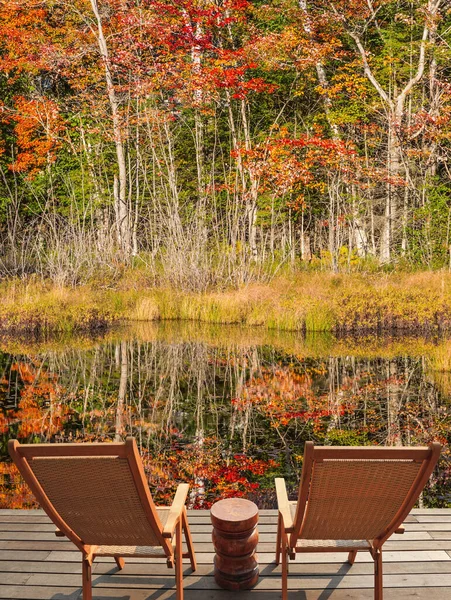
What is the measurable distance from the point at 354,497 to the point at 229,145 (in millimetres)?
17983

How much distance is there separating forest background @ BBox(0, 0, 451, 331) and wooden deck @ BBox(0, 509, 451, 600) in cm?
939

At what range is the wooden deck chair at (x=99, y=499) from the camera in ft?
6.63

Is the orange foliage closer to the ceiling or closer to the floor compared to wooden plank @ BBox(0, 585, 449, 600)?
closer to the ceiling

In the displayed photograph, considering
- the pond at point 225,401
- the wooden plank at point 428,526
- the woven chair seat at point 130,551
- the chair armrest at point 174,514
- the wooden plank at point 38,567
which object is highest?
the chair armrest at point 174,514

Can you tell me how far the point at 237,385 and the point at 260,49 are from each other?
1273 centimetres

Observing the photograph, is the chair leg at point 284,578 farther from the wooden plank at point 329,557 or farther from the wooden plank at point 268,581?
the wooden plank at point 329,557

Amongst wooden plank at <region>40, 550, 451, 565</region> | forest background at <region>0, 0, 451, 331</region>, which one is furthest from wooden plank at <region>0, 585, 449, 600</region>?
forest background at <region>0, 0, 451, 331</region>

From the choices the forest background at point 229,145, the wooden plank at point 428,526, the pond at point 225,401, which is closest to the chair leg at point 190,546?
the wooden plank at point 428,526

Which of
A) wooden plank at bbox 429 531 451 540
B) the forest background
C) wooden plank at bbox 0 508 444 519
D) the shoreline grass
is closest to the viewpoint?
wooden plank at bbox 429 531 451 540

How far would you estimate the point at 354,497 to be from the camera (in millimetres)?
2176

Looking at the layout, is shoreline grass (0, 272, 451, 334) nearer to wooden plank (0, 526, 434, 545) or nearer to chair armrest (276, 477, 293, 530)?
wooden plank (0, 526, 434, 545)

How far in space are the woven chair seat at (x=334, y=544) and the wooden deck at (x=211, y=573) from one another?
0.92 ft

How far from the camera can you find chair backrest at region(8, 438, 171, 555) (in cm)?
202

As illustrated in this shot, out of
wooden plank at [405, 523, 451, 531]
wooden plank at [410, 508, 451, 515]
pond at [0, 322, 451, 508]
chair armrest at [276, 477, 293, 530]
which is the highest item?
chair armrest at [276, 477, 293, 530]
